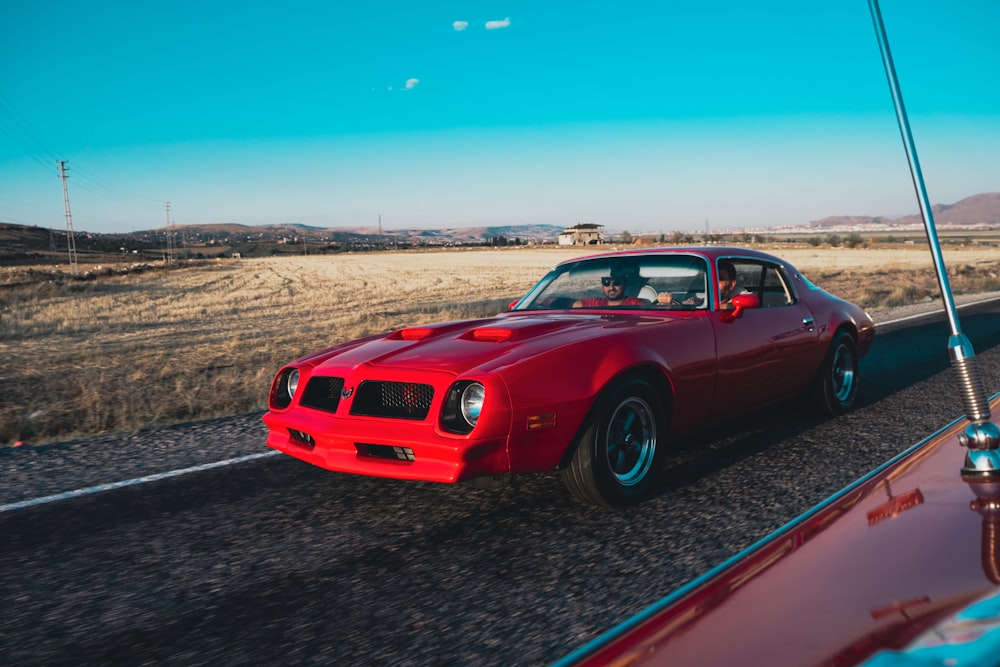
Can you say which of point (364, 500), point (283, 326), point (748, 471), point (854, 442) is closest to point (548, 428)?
point (364, 500)

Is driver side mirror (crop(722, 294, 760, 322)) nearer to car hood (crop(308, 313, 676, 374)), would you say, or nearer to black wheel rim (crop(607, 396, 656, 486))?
car hood (crop(308, 313, 676, 374))

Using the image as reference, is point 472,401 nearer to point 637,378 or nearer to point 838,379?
point 637,378

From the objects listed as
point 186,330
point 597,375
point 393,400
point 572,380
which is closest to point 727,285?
point 597,375

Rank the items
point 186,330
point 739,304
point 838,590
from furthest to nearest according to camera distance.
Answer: point 186,330 < point 739,304 < point 838,590

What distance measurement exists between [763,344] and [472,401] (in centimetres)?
243

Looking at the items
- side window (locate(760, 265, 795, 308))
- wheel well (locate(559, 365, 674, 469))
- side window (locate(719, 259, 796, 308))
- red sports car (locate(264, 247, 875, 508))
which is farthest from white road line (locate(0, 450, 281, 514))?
side window (locate(760, 265, 795, 308))

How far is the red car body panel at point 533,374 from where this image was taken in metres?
3.49

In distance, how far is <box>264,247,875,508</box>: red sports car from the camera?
3.54 m

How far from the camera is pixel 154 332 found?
55.9 ft

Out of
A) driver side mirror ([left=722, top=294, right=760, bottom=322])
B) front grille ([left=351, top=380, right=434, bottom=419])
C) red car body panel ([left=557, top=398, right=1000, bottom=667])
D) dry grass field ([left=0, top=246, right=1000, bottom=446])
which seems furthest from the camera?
dry grass field ([left=0, top=246, right=1000, bottom=446])

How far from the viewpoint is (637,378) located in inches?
159

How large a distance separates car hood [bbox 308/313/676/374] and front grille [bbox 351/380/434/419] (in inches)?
4.2

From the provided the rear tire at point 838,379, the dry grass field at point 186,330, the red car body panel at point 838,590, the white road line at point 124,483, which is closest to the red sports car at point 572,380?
the rear tire at point 838,379

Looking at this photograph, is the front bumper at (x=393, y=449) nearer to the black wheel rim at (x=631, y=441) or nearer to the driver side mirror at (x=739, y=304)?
the black wheel rim at (x=631, y=441)
